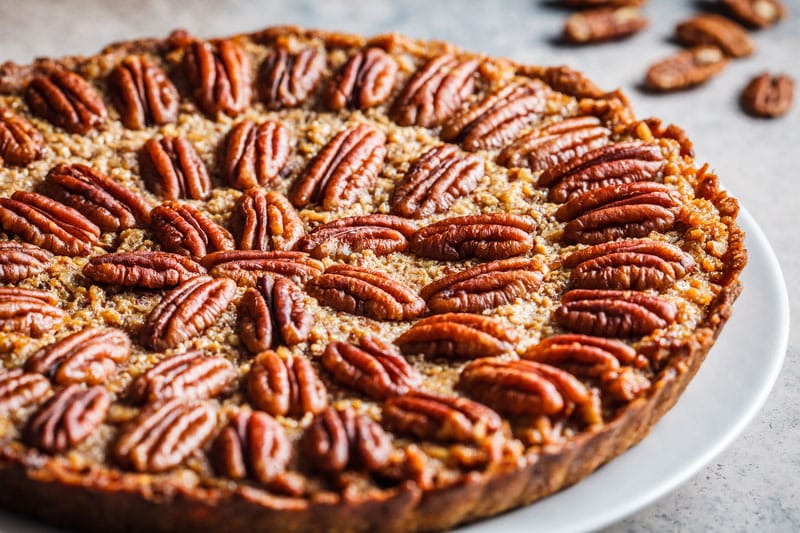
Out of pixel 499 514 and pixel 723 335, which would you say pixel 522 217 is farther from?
pixel 499 514

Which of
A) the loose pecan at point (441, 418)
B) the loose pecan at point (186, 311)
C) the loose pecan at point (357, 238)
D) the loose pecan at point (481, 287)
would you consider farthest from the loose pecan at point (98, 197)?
the loose pecan at point (441, 418)

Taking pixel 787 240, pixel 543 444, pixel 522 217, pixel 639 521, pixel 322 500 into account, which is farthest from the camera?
pixel 787 240

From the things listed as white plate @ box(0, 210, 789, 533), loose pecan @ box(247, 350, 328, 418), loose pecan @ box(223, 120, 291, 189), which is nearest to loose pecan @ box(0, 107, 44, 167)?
loose pecan @ box(223, 120, 291, 189)

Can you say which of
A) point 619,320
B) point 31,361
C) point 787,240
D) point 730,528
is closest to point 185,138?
point 31,361

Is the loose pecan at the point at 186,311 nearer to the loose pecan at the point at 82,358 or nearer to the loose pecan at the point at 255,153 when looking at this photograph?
the loose pecan at the point at 82,358

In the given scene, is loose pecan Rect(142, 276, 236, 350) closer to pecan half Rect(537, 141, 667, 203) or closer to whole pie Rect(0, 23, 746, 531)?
whole pie Rect(0, 23, 746, 531)
